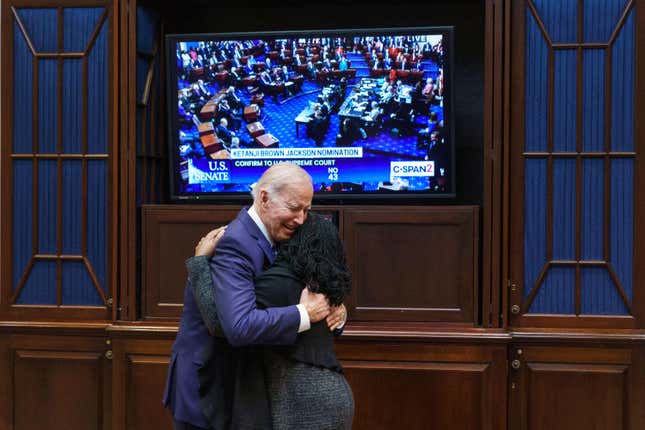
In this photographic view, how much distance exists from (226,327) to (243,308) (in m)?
0.07


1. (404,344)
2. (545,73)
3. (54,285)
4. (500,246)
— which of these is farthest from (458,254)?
(54,285)

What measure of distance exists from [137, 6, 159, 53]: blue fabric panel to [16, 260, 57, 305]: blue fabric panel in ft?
3.65

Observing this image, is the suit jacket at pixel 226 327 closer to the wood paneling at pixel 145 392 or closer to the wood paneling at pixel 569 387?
the wood paneling at pixel 145 392

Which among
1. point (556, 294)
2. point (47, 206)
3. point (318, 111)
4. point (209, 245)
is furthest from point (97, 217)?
point (556, 294)

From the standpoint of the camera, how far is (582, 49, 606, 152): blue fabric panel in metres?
3.59

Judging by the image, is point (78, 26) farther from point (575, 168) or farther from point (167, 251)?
point (575, 168)

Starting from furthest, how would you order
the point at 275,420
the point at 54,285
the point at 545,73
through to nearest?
the point at 54,285
the point at 545,73
the point at 275,420

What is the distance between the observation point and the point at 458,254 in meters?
3.68

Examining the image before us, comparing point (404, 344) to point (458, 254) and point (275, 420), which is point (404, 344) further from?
point (275, 420)

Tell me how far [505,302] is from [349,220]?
779 mm

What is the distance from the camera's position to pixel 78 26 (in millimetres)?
3807

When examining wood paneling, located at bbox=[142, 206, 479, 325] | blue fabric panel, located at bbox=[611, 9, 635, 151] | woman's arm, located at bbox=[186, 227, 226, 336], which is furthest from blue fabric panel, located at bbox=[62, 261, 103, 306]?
blue fabric panel, located at bbox=[611, 9, 635, 151]

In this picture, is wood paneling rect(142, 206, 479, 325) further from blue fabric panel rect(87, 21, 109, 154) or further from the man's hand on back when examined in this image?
the man's hand on back

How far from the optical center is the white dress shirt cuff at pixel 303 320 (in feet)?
7.34
